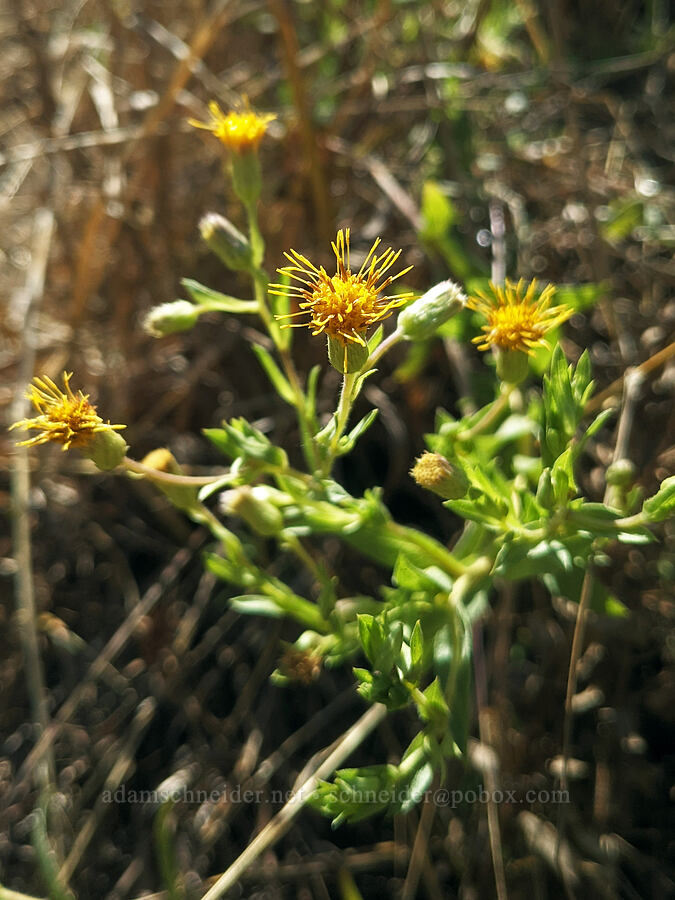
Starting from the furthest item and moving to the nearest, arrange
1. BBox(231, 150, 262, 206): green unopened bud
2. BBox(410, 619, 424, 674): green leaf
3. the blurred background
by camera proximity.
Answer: the blurred background, BBox(231, 150, 262, 206): green unopened bud, BBox(410, 619, 424, 674): green leaf

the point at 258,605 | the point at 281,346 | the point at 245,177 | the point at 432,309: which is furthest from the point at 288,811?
the point at 245,177

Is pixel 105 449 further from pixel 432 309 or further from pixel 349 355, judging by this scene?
pixel 432 309

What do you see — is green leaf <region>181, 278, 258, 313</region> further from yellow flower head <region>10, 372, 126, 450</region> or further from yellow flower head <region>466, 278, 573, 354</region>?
yellow flower head <region>466, 278, 573, 354</region>

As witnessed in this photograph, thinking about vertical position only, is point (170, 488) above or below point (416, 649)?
above

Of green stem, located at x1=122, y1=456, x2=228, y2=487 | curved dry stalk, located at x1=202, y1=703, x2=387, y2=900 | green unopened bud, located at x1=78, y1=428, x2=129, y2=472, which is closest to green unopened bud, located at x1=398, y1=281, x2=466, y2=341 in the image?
green stem, located at x1=122, y1=456, x2=228, y2=487

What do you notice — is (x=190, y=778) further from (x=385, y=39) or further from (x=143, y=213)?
(x=385, y=39)

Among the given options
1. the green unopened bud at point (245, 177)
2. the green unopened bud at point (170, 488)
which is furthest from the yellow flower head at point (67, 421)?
the green unopened bud at point (245, 177)
